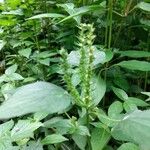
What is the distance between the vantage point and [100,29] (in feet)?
5.26

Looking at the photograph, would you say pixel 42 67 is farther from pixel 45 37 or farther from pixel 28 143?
pixel 28 143

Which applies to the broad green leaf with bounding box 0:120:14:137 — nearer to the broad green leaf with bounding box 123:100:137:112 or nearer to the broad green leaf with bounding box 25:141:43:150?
the broad green leaf with bounding box 25:141:43:150

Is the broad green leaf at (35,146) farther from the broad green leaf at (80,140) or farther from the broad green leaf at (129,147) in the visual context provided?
the broad green leaf at (129,147)

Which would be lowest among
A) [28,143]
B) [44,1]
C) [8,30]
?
[28,143]

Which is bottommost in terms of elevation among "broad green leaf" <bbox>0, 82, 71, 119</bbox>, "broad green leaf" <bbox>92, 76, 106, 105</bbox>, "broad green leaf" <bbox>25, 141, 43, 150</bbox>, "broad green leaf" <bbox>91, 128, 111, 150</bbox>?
"broad green leaf" <bbox>25, 141, 43, 150</bbox>

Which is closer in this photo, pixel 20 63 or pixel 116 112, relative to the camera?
pixel 116 112

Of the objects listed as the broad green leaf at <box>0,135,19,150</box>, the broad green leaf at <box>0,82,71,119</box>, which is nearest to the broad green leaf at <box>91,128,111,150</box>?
the broad green leaf at <box>0,135,19,150</box>

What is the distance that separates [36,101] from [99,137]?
388mm

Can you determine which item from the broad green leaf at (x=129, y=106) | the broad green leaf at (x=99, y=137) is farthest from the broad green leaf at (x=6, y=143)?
the broad green leaf at (x=129, y=106)

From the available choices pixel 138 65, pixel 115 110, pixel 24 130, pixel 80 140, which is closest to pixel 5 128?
pixel 24 130

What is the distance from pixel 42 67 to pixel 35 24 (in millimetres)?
244

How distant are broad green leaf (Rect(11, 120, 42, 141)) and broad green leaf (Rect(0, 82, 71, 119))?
0.84 ft

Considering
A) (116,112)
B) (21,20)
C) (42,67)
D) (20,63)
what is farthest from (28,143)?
(21,20)

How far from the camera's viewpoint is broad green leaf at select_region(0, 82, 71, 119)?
710mm
